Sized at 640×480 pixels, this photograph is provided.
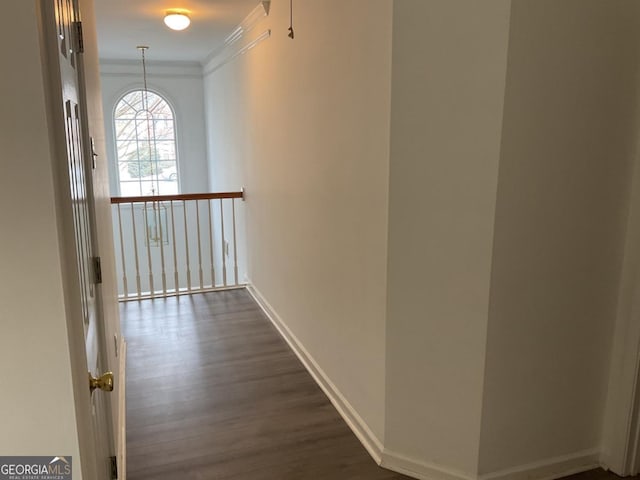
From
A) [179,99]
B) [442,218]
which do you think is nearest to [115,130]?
[179,99]

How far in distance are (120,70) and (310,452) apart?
19.5ft

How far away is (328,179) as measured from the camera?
274 centimetres

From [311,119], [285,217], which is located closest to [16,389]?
[311,119]

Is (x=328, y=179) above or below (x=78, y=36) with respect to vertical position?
below

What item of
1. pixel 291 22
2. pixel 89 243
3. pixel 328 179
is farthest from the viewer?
pixel 291 22

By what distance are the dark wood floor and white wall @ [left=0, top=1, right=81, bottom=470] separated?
4.52ft

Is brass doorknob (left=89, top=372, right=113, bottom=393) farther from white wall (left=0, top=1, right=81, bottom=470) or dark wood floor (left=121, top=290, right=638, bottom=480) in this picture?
dark wood floor (left=121, top=290, right=638, bottom=480)

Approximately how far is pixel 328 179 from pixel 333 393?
1.19m

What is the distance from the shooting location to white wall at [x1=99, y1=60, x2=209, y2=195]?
22.1 ft

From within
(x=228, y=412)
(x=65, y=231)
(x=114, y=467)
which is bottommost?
(x=228, y=412)

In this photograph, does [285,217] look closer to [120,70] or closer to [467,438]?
[467,438]

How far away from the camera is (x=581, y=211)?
6.54 feet

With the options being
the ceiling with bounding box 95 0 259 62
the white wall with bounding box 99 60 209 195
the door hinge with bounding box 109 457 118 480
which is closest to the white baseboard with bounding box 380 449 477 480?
the door hinge with bounding box 109 457 118 480
